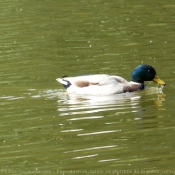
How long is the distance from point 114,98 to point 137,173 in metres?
6.13

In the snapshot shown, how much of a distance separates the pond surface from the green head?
0.25m

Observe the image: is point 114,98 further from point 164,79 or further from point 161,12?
point 161,12

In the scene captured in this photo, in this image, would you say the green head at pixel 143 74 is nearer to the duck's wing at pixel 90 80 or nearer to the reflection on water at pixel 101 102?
the reflection on water at pixel 101 102

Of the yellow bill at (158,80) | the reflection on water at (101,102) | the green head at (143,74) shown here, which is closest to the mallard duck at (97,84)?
the yellow bill at (158,80)

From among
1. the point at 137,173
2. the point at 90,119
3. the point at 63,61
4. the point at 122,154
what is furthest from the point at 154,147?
the point at 63,61

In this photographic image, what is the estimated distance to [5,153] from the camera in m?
11.7

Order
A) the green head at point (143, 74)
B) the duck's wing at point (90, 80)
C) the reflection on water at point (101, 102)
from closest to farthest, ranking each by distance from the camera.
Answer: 1. the reflection on water at point (101, 102)
2. the duck's wing at point (90, 80)
3. the green head at point (143, 74)

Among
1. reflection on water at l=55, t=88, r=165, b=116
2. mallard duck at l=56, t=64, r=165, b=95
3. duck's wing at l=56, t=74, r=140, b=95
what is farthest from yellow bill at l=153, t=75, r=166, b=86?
duck's wing at l=56, t=74, r=140, b=95

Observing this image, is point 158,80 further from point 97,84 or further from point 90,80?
point 90,80

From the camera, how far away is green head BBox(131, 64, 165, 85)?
17406 millimetres

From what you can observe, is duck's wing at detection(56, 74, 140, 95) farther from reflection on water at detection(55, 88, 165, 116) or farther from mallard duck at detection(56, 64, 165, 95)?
reflection on water at detection(55, 88, 165, 116)

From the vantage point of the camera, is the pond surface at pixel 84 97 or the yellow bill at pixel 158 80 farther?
the yellow bill at pixel 158 80

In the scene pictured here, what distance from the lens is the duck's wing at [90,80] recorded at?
16.8m

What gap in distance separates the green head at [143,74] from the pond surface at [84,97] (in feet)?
0.83
